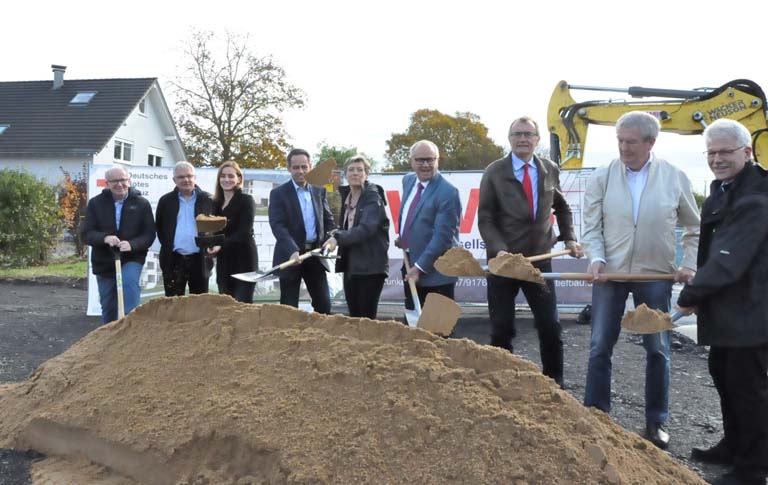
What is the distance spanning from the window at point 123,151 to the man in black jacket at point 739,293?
105 ft

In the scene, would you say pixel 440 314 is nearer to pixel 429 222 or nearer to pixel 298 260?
pixel 429 222

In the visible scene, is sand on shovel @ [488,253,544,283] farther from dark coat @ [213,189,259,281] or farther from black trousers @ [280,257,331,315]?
dark coat @ [213,189,259,281]

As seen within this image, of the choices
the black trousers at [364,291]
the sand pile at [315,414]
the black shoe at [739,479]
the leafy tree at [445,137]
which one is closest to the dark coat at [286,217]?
the black trousers at [364,291]

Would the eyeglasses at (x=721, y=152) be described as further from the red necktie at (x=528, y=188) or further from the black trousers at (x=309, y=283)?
the black trousers at (x=309, y=283)

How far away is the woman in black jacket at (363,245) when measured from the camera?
4867 millimetres

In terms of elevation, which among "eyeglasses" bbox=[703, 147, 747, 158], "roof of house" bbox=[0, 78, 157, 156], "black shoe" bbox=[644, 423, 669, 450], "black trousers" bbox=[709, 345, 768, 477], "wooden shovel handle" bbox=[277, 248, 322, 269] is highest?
"roof of house" bbox=[0, 78, 157, 156]

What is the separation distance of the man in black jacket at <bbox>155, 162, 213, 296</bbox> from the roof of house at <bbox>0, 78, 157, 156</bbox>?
26362 millimetres

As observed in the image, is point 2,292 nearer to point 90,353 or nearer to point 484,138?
point 90,353

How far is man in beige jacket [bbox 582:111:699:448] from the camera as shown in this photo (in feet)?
12.4

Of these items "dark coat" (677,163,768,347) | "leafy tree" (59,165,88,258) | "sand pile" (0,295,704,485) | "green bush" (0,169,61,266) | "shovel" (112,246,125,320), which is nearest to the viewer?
"sand pile" (0,295,704,485)

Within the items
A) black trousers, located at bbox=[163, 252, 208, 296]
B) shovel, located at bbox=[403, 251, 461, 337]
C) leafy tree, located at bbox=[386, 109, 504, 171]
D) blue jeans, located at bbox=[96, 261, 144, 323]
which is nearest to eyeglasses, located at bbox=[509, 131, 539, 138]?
shovel, located at bbox=[403, 251, 461, 337]

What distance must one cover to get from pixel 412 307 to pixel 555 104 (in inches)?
264

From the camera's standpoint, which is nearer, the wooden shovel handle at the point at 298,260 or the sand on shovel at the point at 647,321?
the sand on shovel at the point at 647,321

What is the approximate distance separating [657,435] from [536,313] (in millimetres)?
1043
